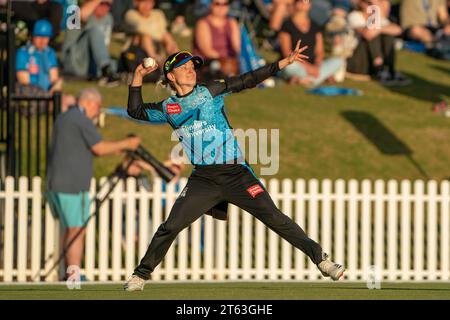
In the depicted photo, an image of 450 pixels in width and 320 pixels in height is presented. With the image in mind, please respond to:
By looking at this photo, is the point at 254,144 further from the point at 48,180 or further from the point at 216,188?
the point at 216,188

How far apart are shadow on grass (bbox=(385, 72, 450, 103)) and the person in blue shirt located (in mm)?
6349

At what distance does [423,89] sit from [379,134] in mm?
2996

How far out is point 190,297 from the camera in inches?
449

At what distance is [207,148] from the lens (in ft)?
34.9

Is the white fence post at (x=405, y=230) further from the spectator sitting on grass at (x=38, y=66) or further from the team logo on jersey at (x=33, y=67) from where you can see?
the team logo on jersey at (x=33, y=67)

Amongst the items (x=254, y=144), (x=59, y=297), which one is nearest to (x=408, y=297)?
(x=59, y=297)

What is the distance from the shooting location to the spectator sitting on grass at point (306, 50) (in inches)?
869

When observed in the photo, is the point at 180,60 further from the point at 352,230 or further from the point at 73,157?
the point at 352,230

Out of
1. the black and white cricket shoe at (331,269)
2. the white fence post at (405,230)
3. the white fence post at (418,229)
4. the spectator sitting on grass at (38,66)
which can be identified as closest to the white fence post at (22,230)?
the spectator sitting on grass at (38,66)

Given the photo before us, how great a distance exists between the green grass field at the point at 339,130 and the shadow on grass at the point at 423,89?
33 millimetres

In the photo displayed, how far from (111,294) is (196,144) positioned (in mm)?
1724

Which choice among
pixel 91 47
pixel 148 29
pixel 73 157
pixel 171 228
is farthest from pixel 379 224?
pixel 91 47

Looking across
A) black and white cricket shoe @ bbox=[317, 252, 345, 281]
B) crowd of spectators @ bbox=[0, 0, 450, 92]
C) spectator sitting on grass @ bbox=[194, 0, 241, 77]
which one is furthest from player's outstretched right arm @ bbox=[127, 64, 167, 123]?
spectator sitting on grass @ bbox=[194, 0, 241, 77]

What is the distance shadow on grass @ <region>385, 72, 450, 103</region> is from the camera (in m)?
22.5
